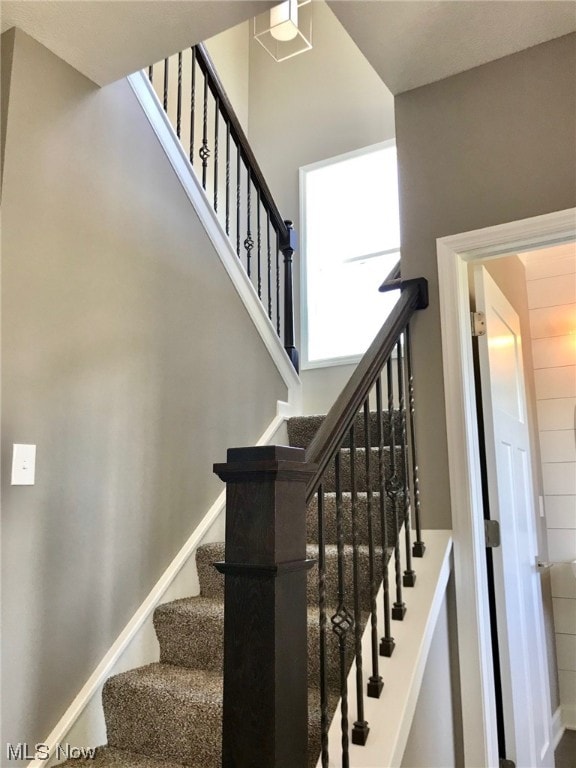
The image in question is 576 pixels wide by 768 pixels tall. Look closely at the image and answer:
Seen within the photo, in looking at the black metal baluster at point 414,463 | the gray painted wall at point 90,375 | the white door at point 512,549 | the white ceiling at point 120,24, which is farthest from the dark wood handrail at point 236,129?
the black metal baluster at point 414,463

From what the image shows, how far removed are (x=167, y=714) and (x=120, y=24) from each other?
2.17m

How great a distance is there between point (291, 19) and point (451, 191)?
1565mm

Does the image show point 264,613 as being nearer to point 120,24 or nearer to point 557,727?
point 120,24

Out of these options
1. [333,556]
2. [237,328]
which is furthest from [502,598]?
[237,328]

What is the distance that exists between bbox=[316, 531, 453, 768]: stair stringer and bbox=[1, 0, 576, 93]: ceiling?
1.61 m

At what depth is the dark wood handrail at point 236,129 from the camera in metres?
2.90

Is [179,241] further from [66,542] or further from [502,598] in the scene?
[502,598]

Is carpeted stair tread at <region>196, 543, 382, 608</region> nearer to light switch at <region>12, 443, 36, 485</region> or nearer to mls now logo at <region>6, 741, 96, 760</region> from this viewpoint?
mls now logo at <region>6, 741, 96, 760</region>

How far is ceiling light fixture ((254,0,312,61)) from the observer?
300 centimetres

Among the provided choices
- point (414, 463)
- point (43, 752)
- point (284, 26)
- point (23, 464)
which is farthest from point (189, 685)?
point (284, 26)

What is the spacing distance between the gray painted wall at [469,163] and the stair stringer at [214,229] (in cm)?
99

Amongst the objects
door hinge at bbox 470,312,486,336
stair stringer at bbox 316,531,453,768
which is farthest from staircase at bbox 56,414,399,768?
door hinge at bbox 470,312,486,336

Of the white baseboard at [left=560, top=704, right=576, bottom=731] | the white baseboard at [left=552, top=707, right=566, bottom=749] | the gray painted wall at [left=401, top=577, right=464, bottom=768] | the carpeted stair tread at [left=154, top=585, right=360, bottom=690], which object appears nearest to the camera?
the gray painted wall at [left=401, top=577, right=464, bottom=768]

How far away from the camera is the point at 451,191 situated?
6.80ft
